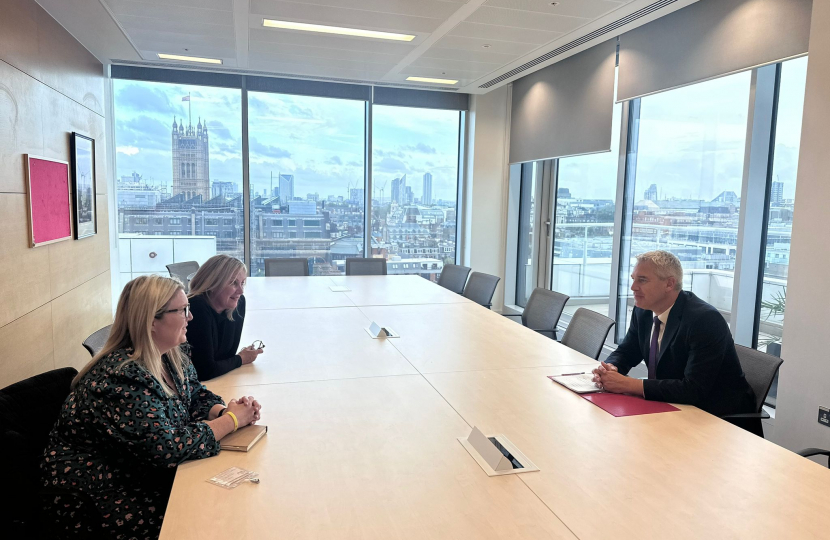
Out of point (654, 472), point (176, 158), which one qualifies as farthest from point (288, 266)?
point (654, 472)

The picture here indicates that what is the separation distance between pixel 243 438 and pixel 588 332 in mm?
2457

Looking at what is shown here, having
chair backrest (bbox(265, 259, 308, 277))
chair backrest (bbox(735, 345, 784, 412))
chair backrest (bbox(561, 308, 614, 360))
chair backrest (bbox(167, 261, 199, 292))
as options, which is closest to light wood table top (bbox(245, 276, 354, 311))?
chair backrest (bbox(265, 259, 308, 277))

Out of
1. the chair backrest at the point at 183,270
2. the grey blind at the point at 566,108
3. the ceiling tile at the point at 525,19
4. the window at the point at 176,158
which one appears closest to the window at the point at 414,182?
the grey blind at the point at 566,108

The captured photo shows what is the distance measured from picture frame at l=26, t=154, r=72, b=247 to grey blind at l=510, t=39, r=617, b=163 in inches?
206

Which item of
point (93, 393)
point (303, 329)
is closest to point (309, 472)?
point (93, 393)

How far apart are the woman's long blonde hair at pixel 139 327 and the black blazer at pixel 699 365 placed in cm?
204

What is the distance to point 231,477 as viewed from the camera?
1.75 m

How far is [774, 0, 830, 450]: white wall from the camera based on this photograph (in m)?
3.29

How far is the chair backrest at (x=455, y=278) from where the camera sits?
6.24 meters

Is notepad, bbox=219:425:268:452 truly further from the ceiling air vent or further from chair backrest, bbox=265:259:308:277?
chair backrest, bbox=265:259:308:277

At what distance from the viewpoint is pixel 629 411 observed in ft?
7.79

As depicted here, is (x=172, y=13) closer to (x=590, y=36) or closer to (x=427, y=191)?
(x=590, y=36)

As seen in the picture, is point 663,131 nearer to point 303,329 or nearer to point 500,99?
Answer: point 500,99

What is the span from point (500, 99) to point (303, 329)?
19.0ft
